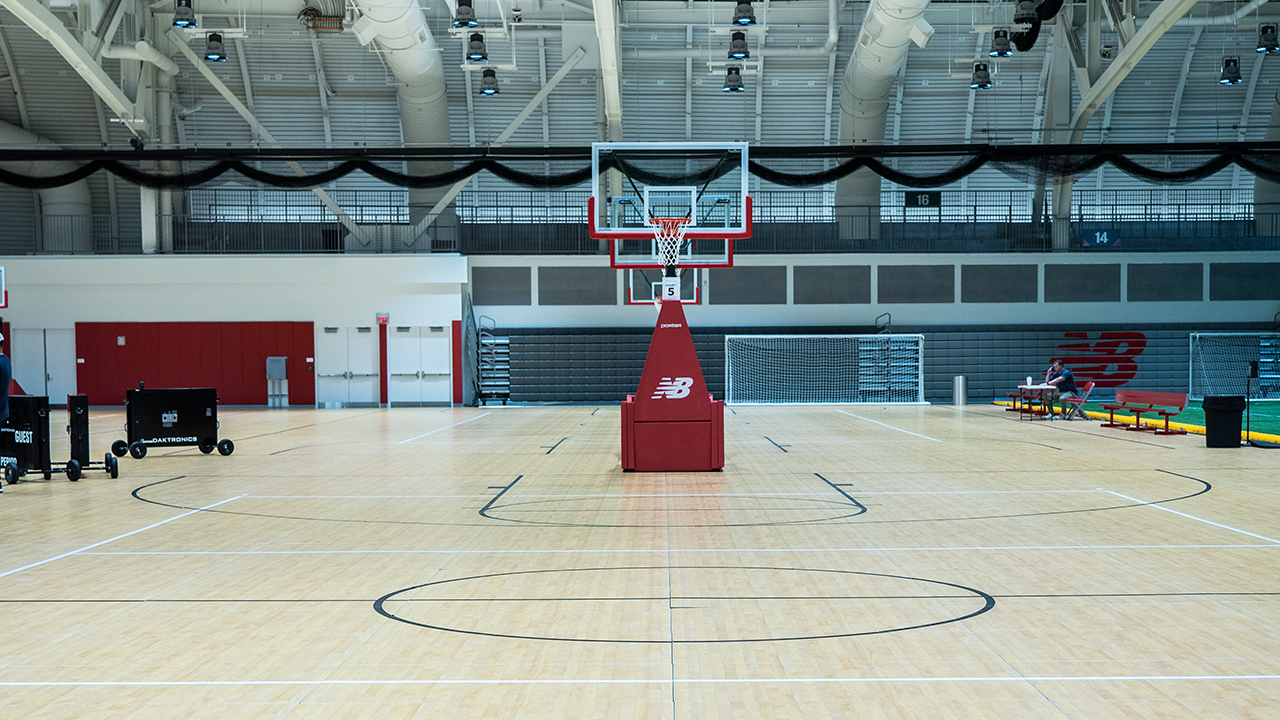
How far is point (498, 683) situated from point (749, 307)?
73.1 ft

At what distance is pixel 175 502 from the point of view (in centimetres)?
848

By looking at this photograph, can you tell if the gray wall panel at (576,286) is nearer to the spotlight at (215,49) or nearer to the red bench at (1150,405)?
the spotlight at (215,49)

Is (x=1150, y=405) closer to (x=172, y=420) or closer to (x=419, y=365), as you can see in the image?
(x=172, y=420)

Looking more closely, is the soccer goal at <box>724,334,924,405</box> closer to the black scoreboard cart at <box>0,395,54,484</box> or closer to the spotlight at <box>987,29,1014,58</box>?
the spotlight at <box>987,29,1014,58</box>

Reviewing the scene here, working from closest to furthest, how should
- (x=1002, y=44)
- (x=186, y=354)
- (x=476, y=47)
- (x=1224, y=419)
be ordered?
(x=1224, y=419)
(x=1002, y=44)
(x=476, y=47)
(x=186, y=354)

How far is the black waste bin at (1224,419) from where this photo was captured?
40.5ft

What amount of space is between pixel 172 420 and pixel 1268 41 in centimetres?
2107

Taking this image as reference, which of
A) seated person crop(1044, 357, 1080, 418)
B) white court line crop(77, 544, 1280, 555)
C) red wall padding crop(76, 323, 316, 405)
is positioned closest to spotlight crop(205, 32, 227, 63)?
red wall padding crop(76, 323, 316, 405)

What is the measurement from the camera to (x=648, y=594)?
5.02 meters

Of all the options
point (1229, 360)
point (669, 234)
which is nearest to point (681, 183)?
point (669, 234)

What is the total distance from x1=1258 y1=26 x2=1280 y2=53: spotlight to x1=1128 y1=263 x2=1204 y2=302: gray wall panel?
7.48 meters

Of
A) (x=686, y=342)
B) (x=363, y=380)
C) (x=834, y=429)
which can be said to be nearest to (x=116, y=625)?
(x=686, y=342)

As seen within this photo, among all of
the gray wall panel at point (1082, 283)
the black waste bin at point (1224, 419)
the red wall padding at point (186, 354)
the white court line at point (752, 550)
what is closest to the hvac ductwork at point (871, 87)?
the gray wall panel at point (1082, 283)

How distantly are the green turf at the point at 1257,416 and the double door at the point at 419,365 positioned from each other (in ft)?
50.7
